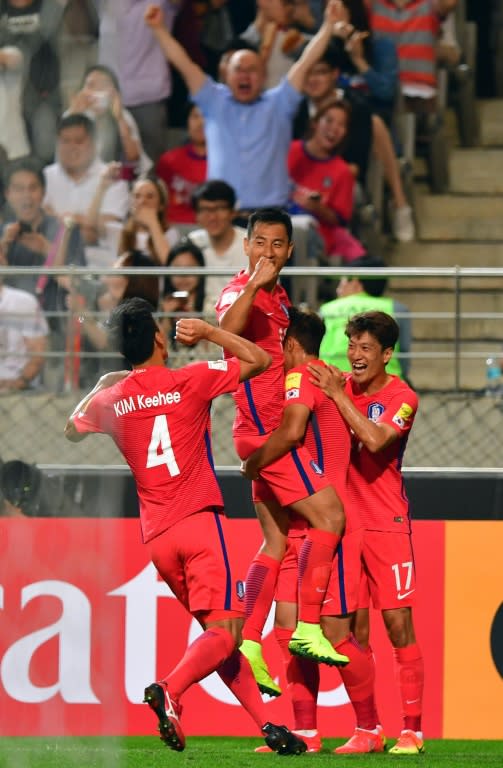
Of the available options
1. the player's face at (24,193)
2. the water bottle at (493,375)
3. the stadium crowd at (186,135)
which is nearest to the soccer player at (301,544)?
the stadium crowd at (186,135)

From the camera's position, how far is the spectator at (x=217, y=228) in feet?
33.6

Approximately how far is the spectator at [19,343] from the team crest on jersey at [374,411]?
224cm

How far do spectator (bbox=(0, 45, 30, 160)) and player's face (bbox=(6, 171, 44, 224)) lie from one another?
0.30m

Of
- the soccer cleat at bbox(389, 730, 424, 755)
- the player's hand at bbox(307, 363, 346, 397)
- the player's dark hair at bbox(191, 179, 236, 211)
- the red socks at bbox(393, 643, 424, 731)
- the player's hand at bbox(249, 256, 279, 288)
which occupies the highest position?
the player's dark hair at bbox(191, 179, 236, 211)

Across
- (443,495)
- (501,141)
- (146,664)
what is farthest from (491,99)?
(146,664)

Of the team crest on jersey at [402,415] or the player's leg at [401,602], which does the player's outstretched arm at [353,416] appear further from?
the player's leg at [401,602]

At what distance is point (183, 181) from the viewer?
1130cm

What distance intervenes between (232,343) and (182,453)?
1.53 feet

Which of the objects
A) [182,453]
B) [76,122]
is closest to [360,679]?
[182,453]

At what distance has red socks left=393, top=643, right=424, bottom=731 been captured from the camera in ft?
24.6

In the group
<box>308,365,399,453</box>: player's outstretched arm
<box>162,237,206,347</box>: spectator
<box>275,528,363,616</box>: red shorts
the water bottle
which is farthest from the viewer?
the water bottle

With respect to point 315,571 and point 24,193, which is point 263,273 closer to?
point 24,193

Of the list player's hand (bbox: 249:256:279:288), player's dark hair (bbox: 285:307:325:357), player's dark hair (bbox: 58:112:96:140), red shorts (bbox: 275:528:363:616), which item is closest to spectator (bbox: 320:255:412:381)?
player's dark hair (bbox: 285:307:325:357)

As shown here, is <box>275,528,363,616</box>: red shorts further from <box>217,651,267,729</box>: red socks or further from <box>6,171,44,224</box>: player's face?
<box>6,171,44,224</box>: player's face
